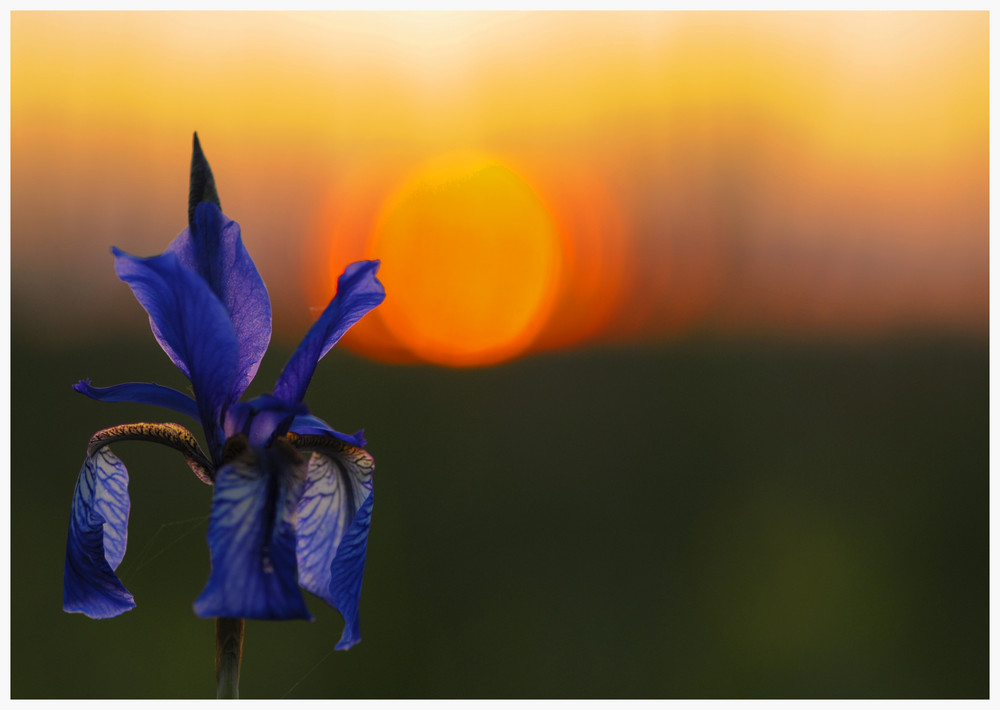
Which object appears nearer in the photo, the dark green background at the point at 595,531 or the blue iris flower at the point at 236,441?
the blue iris flower at the point at 236,441

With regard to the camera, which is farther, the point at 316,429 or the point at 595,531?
the point at 595,531

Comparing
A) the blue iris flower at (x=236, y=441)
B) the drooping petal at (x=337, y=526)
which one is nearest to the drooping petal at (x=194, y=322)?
the blue iris flower at (x=236, y=441)

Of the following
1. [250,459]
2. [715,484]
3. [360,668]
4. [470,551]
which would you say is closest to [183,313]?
[250,459]

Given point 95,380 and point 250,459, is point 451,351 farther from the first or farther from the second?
point 250,459

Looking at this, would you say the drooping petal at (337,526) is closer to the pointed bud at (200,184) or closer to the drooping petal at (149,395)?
the drooping petal at (149,395)

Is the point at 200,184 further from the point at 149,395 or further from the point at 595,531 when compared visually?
the point at 595,531

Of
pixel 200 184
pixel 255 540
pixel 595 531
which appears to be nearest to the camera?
pixel 255 540

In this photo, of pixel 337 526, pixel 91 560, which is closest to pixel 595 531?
pixel 337 526
